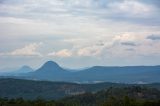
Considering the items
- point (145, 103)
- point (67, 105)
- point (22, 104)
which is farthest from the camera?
point (67, 105)

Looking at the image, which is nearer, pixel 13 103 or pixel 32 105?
pixel 32 105

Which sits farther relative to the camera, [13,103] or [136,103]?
[13,103]

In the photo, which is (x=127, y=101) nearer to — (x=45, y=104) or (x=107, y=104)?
(x=107, y=104)

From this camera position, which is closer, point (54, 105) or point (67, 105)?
point (54, 105)

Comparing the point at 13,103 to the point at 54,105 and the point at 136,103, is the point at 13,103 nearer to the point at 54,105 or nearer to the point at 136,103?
the point at 54,105

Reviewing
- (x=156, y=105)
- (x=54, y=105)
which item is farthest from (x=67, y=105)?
(x=156, y=105)

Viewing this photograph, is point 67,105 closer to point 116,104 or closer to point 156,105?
point 116,104

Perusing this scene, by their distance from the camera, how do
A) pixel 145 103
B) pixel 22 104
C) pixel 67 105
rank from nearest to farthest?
pixel 145 103 → pixel 22 104 → pixel 67 105

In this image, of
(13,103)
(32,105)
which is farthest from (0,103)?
(32,105)
